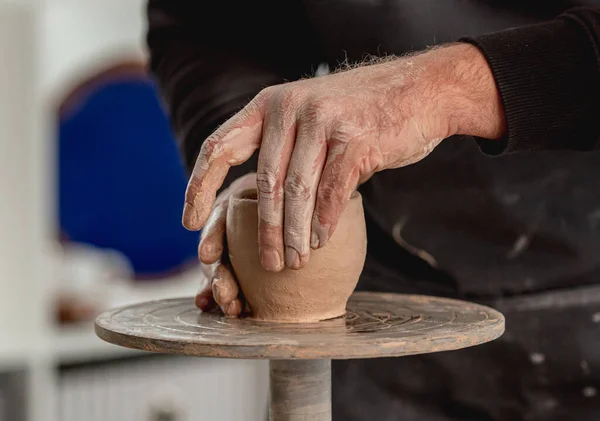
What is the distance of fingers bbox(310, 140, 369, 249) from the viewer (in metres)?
0.85

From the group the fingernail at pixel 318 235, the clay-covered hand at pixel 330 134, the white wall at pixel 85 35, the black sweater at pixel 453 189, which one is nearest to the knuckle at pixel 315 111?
the clay-covered hand at pixel 330 134

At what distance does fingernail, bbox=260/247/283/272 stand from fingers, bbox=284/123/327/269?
3cm

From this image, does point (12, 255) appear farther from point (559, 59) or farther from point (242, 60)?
point (559, 59)

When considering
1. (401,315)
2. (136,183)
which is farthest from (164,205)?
(401,315)

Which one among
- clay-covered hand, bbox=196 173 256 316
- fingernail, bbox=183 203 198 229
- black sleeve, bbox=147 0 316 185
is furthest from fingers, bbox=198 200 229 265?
black sleeve, bbox=147 0 316 185

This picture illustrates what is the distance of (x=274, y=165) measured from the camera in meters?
0.87

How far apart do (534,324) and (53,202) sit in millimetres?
2068

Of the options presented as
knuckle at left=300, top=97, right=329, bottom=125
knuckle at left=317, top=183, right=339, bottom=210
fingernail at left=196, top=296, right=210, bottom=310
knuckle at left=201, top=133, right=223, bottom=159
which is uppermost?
knuckle at left=300, top=97, right=329, bottom=125

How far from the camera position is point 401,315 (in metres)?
1.01

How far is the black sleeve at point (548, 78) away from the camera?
0.93 m

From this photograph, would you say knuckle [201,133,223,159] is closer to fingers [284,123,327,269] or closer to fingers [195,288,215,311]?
fingers [284,123,327,269]

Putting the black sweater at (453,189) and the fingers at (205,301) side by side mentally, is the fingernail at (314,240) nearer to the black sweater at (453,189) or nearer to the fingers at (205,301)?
the fingers at (205,301)

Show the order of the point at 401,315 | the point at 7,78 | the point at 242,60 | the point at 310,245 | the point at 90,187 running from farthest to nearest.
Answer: the point at 90,187 < the point at 7,78 < the point at 242,60 < the point at 401,315 < the point at 310,245

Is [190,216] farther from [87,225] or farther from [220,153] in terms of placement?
[87,225]
